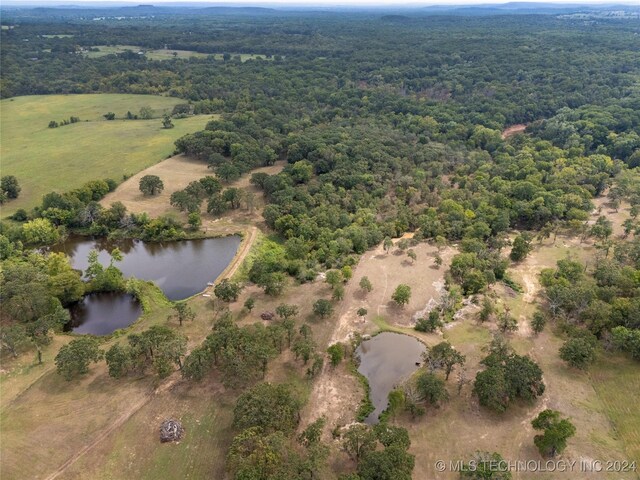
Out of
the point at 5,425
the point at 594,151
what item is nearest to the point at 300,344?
the point at 5,425

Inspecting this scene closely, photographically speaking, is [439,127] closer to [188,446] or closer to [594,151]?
[594,151]

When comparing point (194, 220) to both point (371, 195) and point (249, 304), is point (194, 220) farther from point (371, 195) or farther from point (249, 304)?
point (371, 195)

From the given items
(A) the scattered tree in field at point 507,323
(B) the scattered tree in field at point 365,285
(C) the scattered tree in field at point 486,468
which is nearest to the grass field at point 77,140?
(B) the scattered tree in field at point 365,285

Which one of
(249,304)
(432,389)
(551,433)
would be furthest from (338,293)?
(551,433)

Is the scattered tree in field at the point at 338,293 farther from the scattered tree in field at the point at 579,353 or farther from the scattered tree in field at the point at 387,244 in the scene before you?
the scattered tree in field at the point at 579,353

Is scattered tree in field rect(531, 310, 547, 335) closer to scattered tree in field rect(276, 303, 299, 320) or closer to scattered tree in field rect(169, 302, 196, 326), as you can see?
scattered tree in field rect(276, 303, 299, 320)

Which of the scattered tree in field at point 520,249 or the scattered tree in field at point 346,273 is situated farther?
the scattered tree in field at point 520,249
